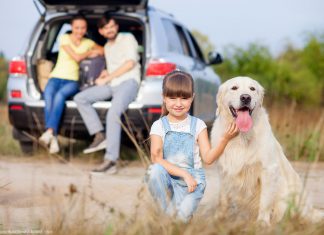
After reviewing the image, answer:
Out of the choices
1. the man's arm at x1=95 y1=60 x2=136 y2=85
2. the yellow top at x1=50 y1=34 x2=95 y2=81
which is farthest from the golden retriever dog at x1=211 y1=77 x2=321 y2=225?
the yellow top at x1=50 y1=34 x2=95 y2=81

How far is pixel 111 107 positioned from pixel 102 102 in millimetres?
318

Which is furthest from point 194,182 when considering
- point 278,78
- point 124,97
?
point 278,78

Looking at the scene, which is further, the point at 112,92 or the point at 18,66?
the point at 18,66

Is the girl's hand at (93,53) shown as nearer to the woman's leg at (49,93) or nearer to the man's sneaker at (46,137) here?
the woman's leg at (49,93)

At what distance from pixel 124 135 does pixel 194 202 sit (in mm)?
3978

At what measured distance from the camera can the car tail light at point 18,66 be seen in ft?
25.7

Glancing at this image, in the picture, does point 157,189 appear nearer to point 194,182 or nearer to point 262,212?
point 194,182

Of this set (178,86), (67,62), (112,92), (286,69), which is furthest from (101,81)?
(286,69)

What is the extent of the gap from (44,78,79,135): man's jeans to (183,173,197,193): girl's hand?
386 centimetres

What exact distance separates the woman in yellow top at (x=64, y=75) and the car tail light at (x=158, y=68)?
0.97 m

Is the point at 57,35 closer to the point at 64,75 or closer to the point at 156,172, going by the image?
the point at 64,75

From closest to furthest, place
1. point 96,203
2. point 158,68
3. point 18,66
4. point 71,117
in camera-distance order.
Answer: point 96,203
point 158,68
point 71,117
point 18,66

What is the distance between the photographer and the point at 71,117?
7.65 m

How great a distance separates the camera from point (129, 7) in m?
7.73
